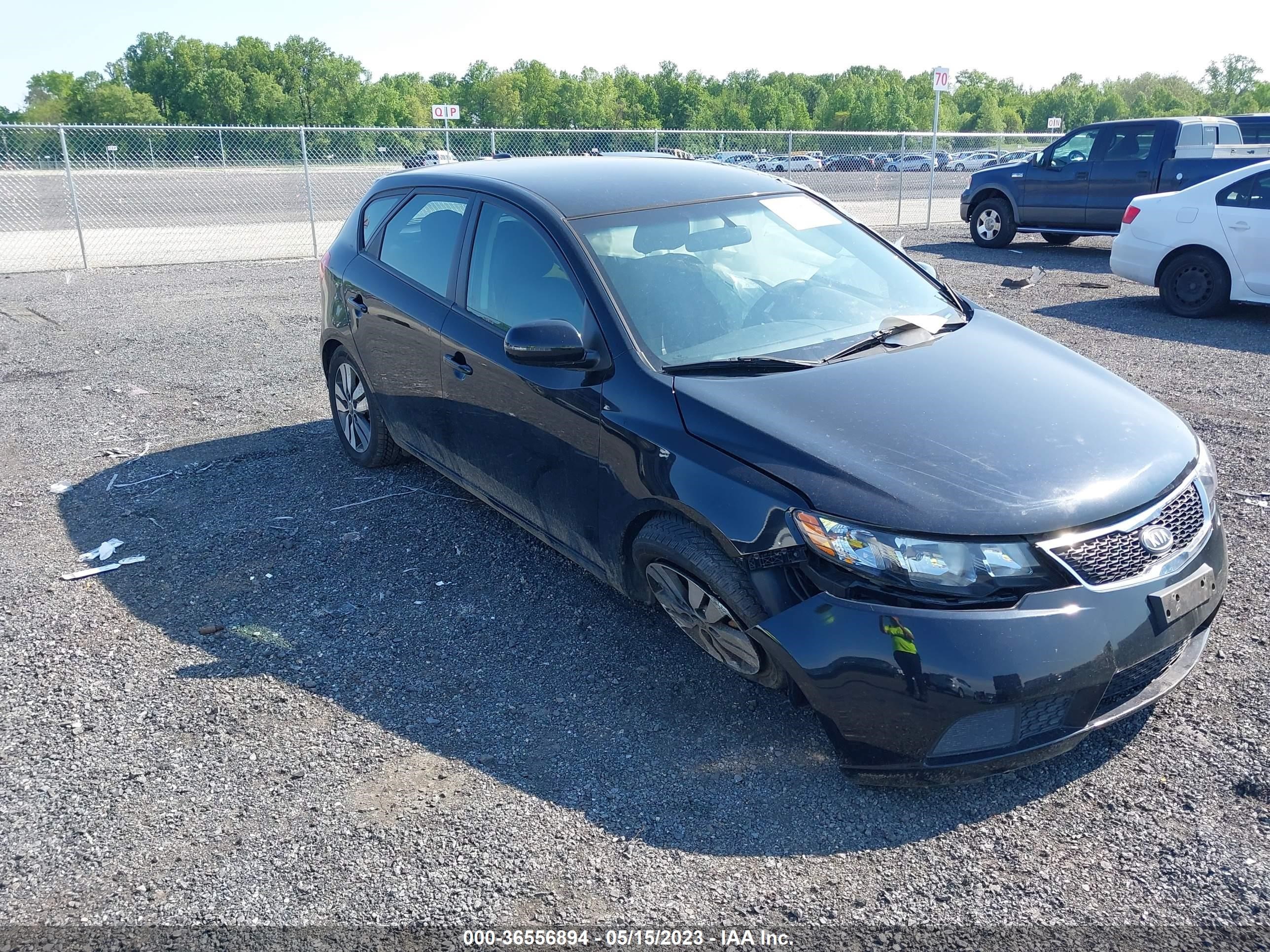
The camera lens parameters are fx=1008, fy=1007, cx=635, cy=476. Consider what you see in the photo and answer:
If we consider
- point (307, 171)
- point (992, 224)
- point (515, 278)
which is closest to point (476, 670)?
point (515, 278)

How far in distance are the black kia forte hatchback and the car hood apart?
0.4 inches

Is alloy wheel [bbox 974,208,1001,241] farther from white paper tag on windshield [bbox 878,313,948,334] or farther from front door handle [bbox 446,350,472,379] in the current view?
front door handle [bbox 446,350,472,379]

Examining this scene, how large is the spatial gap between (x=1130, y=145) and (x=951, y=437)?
535 inches

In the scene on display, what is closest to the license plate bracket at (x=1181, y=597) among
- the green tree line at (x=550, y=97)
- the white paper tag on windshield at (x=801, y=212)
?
the white paper tag on windshield at (x=801, y=212)

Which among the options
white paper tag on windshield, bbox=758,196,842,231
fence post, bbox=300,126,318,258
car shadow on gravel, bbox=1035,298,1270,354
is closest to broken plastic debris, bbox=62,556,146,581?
white paper tag on windshield, bbox=758,196,842,231

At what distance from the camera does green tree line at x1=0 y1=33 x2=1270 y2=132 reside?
307 feet

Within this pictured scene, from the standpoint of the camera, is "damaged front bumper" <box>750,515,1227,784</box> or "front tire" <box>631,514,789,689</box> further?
"front tire" <box>631,514,789,689</box>

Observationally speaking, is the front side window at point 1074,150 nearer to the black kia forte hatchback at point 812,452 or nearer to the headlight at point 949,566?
the black kia forte hatchback at point 812,452

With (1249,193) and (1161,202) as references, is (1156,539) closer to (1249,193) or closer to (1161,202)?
(1249,193)

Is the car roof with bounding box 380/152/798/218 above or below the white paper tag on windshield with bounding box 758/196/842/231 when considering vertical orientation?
above

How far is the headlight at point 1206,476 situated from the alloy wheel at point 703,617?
1.60 metres

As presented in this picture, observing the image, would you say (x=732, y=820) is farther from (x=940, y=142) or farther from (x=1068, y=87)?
(x=1068, y=87)

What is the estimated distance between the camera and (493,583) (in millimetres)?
4500

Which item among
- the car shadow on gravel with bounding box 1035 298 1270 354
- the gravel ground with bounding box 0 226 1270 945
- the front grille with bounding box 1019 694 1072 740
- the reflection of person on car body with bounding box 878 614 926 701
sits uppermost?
the reflection of person on car body with bounding box 878 614 926 701
